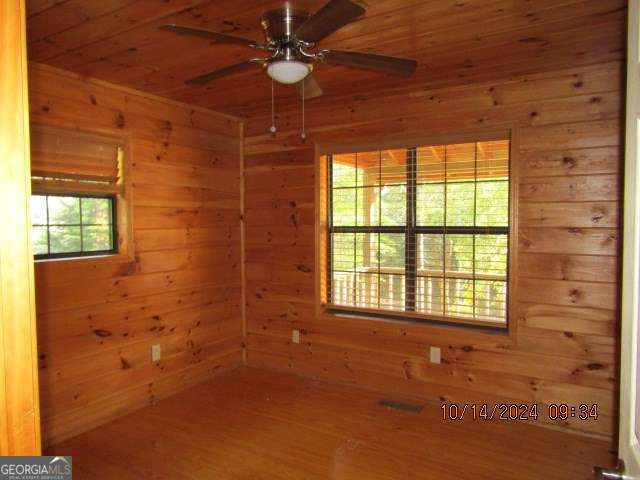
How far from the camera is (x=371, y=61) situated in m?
1.95

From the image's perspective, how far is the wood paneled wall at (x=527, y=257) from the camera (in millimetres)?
2861

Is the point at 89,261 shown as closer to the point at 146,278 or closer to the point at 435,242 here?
the point at 146,278

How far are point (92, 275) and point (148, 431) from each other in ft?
3.74

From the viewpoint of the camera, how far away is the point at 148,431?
120 inches

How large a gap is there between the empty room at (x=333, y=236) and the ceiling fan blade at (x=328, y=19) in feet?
0.06

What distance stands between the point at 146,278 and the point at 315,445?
5.83ft

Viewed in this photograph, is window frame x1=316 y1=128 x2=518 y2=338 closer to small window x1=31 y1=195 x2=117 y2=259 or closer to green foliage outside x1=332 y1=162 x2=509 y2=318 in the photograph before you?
green foliage outside x1=332 y1=162 x2=509 y2=318

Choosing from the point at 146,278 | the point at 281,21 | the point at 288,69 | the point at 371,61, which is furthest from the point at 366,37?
the point at 146,278

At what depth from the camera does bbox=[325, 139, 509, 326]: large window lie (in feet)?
10.8

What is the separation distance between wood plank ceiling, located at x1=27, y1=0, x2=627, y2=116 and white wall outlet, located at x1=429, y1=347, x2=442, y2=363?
6.55 feet

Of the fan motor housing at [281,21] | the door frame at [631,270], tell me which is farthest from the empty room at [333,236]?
the door frame at [631,270]

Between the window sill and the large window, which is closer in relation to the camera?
the window sill

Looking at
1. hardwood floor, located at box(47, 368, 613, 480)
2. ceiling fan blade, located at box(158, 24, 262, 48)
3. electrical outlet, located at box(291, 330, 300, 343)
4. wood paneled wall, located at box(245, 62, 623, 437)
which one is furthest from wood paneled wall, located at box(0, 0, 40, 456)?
electrical outlet, located at box(291, 330, 300, 343)

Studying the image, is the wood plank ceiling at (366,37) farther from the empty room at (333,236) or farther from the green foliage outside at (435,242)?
the green foliage outside at (435,242)
